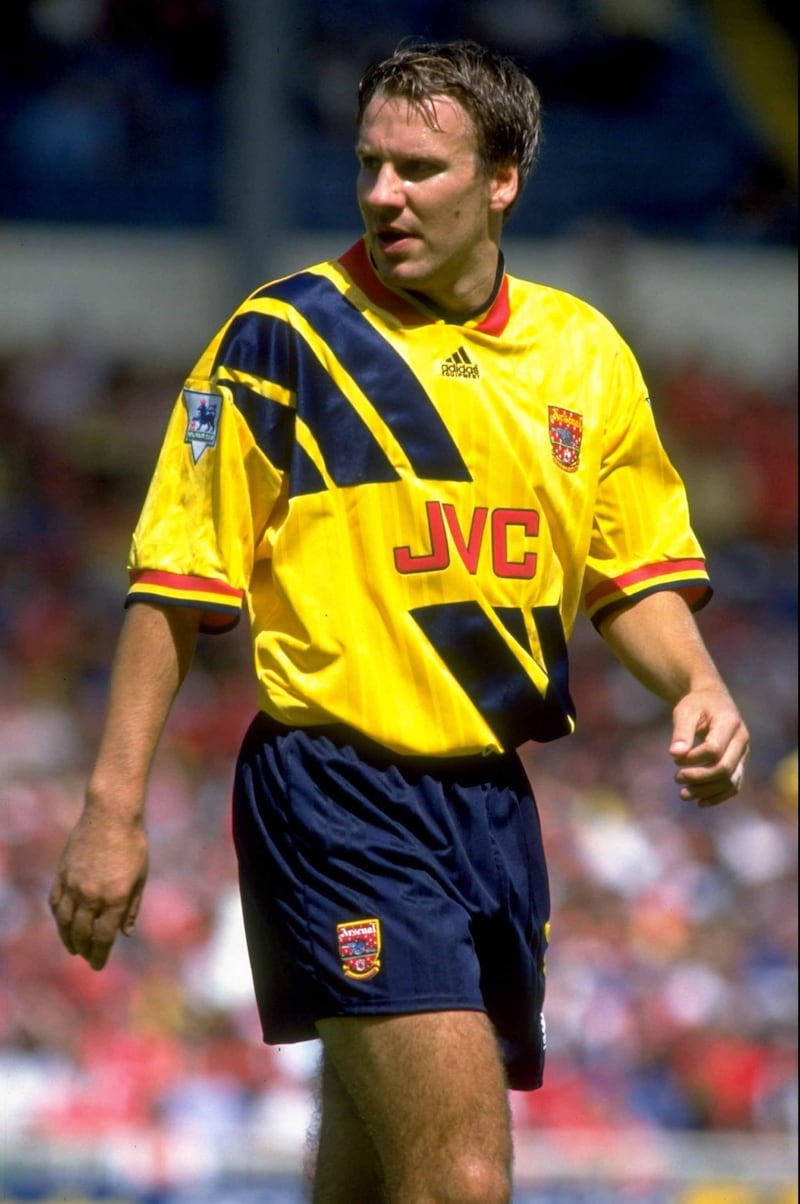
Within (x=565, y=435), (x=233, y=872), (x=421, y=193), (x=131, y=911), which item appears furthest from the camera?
(x=233, y=872)

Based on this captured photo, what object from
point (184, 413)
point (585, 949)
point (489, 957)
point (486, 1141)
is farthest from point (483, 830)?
point (585, 949)

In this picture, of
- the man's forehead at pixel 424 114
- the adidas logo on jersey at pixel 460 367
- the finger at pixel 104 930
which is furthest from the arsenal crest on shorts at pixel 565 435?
the finger at pixel 104 930

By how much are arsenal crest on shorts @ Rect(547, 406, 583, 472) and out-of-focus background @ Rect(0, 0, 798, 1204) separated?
2.35m

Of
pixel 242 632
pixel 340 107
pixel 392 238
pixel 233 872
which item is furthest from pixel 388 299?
pixel 340 107

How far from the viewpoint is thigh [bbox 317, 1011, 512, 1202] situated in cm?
318

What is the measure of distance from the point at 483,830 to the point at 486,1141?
1.80ft

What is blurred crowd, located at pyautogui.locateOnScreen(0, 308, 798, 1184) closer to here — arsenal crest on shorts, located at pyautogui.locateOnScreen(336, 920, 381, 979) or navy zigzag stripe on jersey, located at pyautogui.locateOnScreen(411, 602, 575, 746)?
navy zigzag stripe on jersey, located at pyautogui.locateOnScreen(411, 602, 575, 746)

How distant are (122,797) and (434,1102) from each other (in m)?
0.69

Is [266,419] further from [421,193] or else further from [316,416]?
[421,193]

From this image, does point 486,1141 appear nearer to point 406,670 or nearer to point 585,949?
point 406,670

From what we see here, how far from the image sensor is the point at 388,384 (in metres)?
3.50

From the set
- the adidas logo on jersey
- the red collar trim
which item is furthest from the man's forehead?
the adidas logo on jersey

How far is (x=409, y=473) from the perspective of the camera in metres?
3.47

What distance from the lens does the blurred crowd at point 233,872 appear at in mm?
8359
